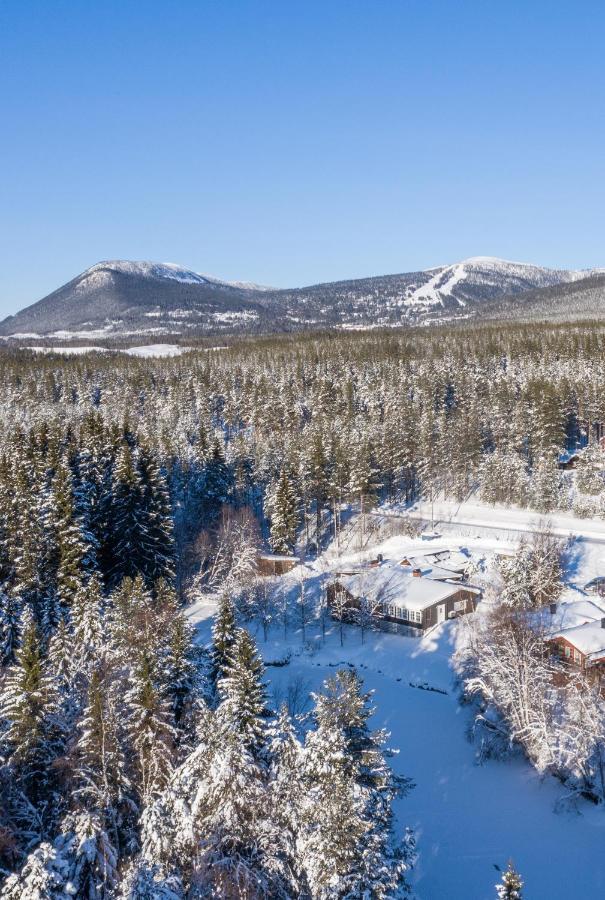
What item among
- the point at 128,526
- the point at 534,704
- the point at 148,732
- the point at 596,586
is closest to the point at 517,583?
the point at 534,704

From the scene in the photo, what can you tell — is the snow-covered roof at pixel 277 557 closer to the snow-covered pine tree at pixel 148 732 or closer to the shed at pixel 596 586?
the shed at pixel 596 586

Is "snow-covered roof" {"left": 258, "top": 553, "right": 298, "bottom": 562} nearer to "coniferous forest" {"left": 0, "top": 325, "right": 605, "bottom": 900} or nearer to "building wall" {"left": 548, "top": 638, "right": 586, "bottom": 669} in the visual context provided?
"coniferous forest" {"left": 0, "top": 325, "right": 605, "bottom": 900}

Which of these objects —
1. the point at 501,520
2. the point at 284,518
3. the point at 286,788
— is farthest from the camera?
the point at 501,520

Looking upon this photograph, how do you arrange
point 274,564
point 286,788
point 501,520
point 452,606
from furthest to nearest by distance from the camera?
point 501,520, point 274,564, point 452,606, point 286,788

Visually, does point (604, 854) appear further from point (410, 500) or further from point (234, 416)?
point (234, 416)

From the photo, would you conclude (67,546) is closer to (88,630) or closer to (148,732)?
(88,630)

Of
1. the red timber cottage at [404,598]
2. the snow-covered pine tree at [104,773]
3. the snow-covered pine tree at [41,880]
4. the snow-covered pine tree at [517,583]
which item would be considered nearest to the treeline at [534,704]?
the snow-covered pine tree at [517,583]
